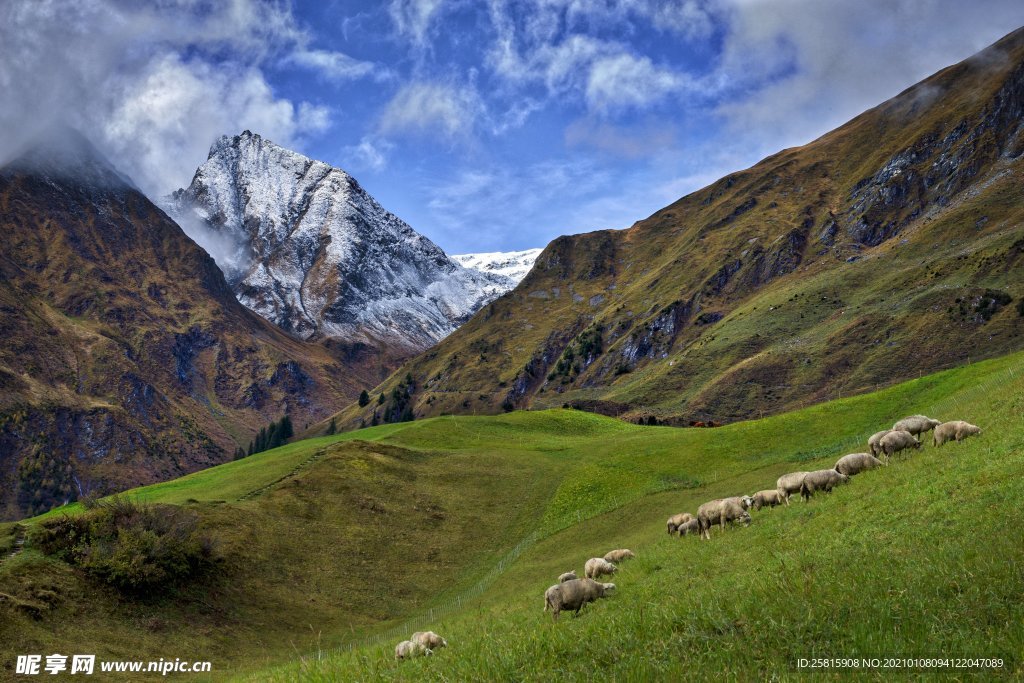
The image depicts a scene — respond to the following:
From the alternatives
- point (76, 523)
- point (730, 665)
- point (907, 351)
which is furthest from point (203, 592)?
point (907, 351)

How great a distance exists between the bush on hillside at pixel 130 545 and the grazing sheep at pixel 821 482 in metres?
33.2

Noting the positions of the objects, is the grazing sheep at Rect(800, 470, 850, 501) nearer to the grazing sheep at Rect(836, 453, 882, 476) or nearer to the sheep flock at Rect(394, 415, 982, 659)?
the sheep flock at Rect(394, 415, 982, 659)

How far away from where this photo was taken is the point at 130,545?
3434 cm

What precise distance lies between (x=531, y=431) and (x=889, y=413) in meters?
46.7

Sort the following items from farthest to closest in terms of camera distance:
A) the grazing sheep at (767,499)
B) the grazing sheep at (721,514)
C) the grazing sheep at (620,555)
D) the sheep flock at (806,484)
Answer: the grazing sheep at (620,555), the grazing sheep at (767,499), the grazing sheep at (721,514), the sheep flock at (806,484)

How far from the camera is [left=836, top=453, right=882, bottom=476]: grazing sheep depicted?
1053 inches

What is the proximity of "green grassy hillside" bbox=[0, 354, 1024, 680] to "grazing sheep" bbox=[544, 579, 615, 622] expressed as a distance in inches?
36.0

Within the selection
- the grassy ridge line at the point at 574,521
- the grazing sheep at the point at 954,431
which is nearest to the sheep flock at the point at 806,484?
the grazing sheep at the point at 954,431

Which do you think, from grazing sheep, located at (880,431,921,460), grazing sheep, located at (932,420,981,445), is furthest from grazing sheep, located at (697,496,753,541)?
grazing sheep, located at (932,420,981,445)

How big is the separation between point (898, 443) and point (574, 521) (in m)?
27.5

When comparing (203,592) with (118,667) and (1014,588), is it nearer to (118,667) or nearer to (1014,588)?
(118,667)

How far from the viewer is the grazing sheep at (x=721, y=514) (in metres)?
26.0

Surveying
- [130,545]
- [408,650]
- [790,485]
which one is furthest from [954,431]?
[130,545]

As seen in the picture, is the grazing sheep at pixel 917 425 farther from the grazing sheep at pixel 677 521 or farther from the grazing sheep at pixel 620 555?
the grazing sheep at pixel 620 555
